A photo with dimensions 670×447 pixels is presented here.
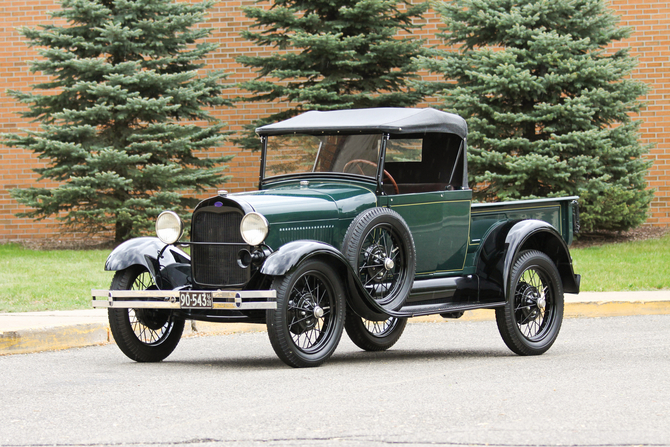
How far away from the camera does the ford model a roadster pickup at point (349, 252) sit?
7.23 meters

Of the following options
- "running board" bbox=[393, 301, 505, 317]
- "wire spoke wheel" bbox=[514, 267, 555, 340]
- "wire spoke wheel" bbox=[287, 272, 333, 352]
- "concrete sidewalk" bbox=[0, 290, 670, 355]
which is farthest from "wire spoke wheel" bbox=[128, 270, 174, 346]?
"wire spoke wheel" bbox=[514, 267, 555, 340]

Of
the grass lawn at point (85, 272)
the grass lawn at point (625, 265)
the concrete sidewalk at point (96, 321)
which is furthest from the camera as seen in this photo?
the grass lawn at point (625, 265)

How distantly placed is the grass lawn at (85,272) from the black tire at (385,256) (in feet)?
15.0

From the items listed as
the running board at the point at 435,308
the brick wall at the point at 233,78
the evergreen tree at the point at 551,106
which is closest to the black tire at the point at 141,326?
the running board at the point at 435,308

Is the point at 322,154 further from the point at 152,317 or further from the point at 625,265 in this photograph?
the point at 625,265

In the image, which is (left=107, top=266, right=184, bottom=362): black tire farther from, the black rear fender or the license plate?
the black rear fender

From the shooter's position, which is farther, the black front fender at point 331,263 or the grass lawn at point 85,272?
the grass lawn at point 85,272

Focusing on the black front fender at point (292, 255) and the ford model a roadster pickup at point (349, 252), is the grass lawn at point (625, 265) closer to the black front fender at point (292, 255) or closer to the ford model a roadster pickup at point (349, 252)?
the ford model a roadster pickup at point (349, 252)

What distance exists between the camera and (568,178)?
16672mm

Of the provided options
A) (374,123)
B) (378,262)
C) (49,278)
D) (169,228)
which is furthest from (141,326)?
(49,278)

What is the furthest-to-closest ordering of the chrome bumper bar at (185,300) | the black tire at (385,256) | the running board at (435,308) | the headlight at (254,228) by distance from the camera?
1. the running board at (435,308)
2. the black tire at (385,256)
3. the headlight at (254,228)
4. the chrome bumper bar at (185,300)

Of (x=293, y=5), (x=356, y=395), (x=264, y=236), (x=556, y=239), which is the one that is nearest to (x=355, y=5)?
(x=293, y=5)

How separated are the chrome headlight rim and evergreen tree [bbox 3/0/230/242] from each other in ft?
31.6

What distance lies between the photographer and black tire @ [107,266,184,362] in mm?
7793
